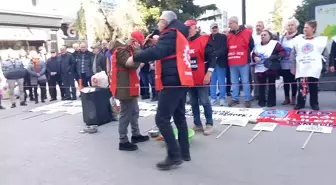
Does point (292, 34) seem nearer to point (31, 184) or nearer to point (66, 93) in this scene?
point (31, 184)

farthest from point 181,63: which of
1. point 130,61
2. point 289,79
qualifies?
point 289,79

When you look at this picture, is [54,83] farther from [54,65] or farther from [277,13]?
[277,13]

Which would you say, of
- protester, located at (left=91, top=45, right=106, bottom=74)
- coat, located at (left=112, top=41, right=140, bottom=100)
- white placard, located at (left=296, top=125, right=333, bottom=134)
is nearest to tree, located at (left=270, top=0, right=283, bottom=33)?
protester, located at (left=91, top=45, right=106, bottom=74)

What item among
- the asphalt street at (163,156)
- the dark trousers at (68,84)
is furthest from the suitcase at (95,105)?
the dark trousers at (68,84)

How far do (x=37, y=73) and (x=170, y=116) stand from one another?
24.5 feet

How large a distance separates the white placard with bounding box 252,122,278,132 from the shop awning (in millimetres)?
18049

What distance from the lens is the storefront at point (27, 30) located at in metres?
20.1

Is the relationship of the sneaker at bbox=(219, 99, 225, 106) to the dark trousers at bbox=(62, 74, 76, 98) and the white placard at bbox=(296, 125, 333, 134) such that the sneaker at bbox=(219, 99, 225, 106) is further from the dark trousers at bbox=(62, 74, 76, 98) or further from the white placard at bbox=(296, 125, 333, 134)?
the dark trousers at bbox=(62, 74, 76, 98)

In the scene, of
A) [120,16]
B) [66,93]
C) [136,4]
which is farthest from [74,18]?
[66,93]

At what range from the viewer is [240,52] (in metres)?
7.27

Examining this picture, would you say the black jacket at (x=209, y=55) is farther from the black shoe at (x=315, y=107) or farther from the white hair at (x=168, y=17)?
the black shoe at (x=315, y=107)

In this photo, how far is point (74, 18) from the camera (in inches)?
1102

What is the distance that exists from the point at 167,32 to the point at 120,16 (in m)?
23.4

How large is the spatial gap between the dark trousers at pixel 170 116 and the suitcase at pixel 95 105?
2.83 metres
